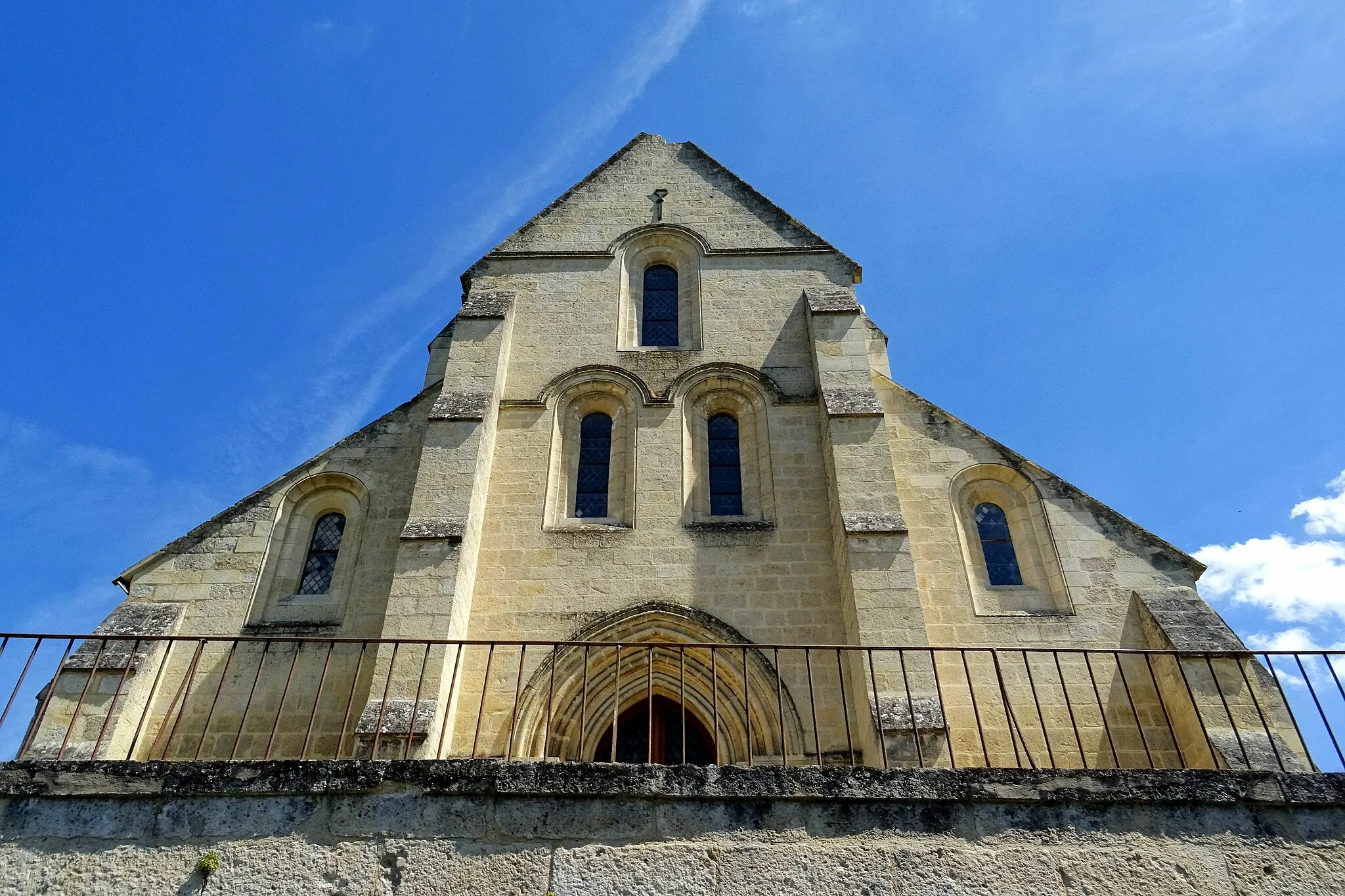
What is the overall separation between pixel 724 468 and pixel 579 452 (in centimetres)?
201

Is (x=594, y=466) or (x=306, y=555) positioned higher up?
(x=594, y=466)

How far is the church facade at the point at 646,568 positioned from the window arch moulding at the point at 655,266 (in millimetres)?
103

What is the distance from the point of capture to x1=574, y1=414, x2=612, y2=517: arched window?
11.2 meters

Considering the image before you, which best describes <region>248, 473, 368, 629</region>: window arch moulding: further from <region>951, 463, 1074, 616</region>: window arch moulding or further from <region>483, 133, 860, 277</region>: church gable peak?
<region>951, 463, 1074, 616</region>: window arch moulding

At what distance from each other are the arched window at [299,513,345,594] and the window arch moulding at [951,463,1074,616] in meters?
7.81

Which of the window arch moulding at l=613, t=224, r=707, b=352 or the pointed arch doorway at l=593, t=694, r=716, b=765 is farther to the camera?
the window arch moulding at l=613, t=224, r=707, b=352

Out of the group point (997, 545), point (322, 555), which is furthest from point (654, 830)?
point (322, 555)

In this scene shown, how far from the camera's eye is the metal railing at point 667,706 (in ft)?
27.0

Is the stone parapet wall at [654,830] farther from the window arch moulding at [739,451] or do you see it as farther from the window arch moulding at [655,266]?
the window arch moulding at [655,266]

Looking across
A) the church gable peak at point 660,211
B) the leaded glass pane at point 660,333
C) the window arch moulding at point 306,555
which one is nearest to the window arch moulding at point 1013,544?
the church gable peak at point 660,211

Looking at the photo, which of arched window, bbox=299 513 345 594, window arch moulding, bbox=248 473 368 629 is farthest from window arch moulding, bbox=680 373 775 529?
arched window, bbox=299 513 345 594

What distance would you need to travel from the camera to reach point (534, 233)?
1400cm

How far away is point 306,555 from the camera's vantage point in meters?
10.8

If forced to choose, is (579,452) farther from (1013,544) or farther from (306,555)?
(1013,544)
